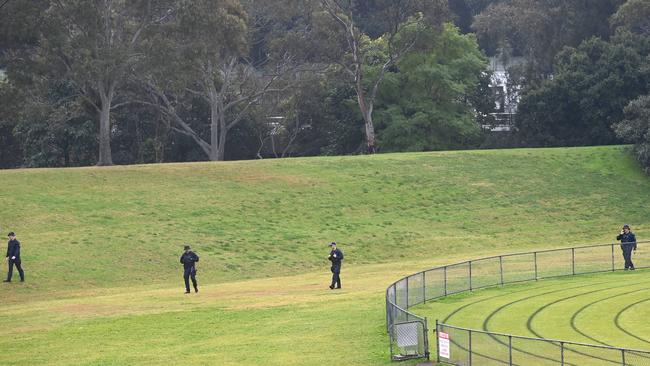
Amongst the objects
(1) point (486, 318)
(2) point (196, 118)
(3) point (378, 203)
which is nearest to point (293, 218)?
(3) point (378, 203)

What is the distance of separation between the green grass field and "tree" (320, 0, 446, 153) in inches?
561

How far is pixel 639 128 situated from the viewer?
8350 centimetres

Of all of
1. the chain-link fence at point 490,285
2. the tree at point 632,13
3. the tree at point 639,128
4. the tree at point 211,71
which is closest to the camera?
the chain-link fence at point 490,285

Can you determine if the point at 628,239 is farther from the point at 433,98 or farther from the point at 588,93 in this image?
the point at 433,98

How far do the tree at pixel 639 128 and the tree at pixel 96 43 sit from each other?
116 ft

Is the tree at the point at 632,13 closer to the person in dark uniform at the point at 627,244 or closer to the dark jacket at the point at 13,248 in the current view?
the person in dark uniform at the point at 627,244

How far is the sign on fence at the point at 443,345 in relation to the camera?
2819cm

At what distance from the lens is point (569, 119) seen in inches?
3905

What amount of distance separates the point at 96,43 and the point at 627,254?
143 ft

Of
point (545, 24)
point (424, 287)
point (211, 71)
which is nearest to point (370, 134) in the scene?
point (211, 71)

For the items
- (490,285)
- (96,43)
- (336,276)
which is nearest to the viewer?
(490,285)

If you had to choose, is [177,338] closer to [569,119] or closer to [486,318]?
[486,318]

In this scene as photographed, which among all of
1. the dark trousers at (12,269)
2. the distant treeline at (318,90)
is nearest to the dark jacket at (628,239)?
the dark trousers at (12,269)

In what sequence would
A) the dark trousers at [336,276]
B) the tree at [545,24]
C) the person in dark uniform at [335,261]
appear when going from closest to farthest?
the person in dark uniform at [335,261]
the dark trousers at [336,276]
the tree at [545,24]
